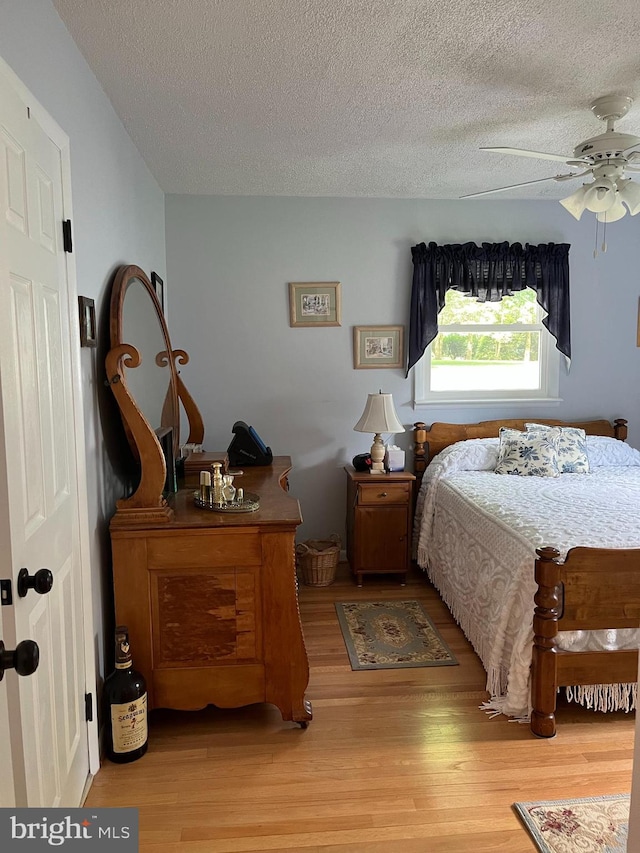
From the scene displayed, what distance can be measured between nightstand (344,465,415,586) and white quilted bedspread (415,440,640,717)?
0.20 metres

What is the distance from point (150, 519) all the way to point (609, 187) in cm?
235

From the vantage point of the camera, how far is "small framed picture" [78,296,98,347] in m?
2.09

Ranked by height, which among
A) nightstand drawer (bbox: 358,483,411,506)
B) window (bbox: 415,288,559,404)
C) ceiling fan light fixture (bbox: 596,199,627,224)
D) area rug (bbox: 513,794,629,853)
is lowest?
area rug (bbox: 513,794,629,853)

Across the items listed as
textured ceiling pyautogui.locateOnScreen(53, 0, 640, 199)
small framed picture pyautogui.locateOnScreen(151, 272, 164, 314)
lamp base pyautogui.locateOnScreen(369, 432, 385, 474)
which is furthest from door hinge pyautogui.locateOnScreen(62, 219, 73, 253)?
lamp base pyautogui.locateOnScreen(369, 432, 385, 474)

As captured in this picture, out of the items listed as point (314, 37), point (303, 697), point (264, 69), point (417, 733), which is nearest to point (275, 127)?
point (264, 69)

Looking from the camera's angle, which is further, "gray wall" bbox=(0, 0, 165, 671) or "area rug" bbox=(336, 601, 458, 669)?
"area rug" bbox=(336, 601, 458, 669)

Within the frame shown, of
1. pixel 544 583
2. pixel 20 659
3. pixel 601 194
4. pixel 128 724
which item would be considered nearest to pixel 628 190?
pixel 601 194

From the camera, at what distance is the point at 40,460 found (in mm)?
1587

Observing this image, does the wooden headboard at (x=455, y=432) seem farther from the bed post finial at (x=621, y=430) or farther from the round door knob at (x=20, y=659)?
the round door knob at (x=20, y=659)

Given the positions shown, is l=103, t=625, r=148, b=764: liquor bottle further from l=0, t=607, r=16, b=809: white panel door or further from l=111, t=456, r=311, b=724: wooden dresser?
l=0, t=607, r=16, b=809: white panel door

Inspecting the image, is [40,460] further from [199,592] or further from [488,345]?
[488,345]

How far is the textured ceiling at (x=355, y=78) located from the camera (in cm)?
196

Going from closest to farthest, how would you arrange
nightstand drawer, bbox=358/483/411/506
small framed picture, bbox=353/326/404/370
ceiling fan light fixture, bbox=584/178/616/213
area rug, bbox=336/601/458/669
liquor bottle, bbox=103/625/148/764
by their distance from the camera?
liquor bottle, bbox=103/625/148/764 < ceiling fan light fixture, bbox=584/178/616/213 < area rug, bbox=336/601/458/669 < nightstand drawer, bbox=358/483/411/506 < small framed picture, bbox=353/326/404/370

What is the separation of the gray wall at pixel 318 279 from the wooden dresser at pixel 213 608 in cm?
193
